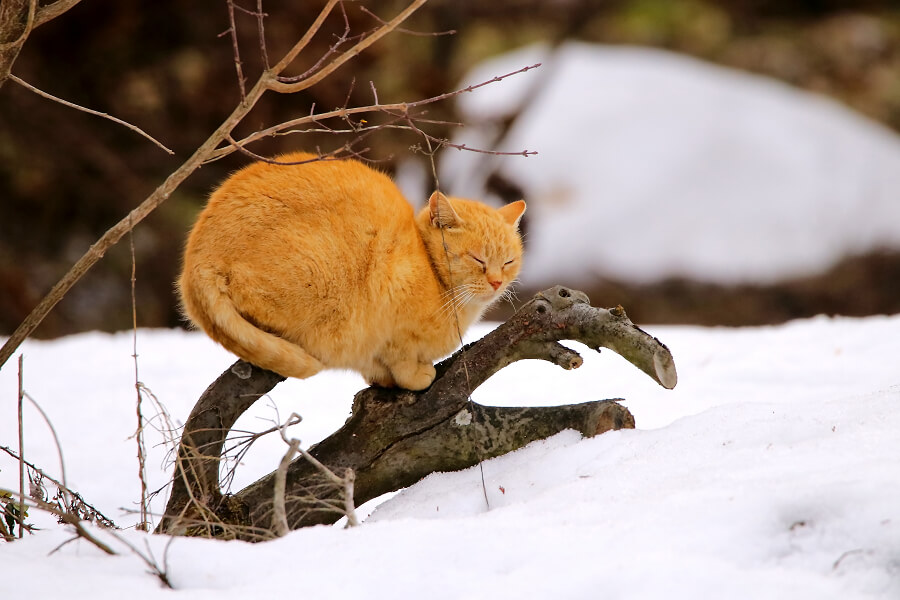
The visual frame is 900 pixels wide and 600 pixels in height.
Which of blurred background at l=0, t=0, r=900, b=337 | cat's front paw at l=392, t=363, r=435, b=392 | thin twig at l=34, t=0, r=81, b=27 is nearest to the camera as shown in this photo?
thin twig at l=34, t=0, r=81, b=27

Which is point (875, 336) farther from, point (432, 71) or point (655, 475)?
point (432, 71)

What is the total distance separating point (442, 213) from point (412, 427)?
728 millimetres

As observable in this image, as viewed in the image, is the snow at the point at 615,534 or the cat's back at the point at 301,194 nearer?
the snow at the point at 615,534

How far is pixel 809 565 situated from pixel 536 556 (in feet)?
1.75

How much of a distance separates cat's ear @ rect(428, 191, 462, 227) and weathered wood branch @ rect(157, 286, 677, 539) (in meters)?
0.45

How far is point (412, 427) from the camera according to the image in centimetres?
271

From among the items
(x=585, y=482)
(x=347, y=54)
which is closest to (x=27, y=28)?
(x=347, y=54)

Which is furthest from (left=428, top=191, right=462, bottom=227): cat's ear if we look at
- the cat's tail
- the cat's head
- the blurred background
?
the blurred background

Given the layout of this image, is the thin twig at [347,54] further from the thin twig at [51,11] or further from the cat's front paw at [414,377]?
the cat's front paw at [414,377]

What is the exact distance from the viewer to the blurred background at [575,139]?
24.6 feet

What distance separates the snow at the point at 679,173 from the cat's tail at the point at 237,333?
20.8ft

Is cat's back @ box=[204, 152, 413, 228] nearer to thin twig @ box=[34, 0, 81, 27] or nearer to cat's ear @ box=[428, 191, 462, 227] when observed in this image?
cat's ear @ box=[428, 191, 462, 227]

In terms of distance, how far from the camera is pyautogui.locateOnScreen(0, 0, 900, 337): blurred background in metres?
7.50

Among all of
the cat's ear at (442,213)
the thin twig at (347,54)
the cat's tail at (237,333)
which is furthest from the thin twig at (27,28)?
the cat's ear at (442,213)
